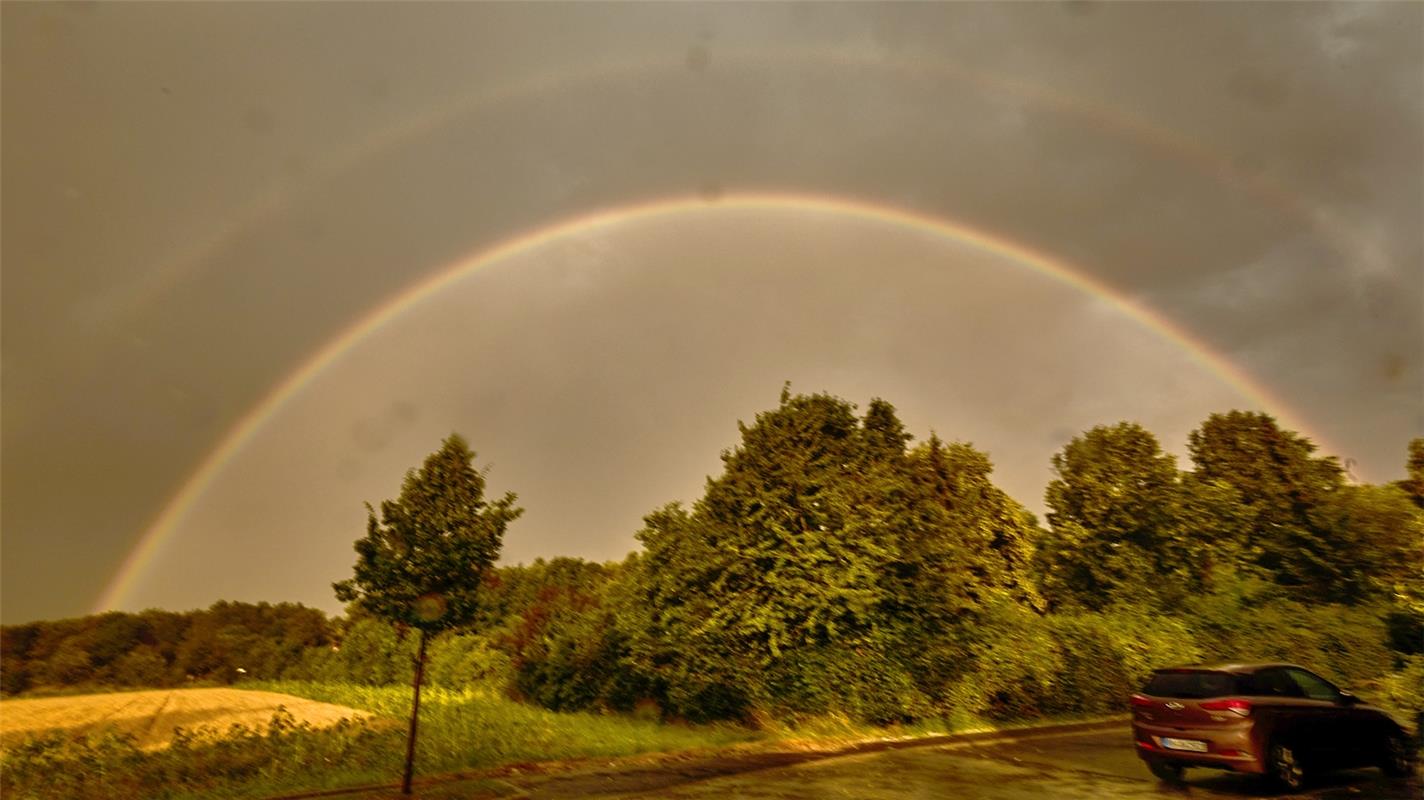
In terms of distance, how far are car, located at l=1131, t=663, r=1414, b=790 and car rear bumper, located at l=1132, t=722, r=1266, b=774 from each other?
0.01 m

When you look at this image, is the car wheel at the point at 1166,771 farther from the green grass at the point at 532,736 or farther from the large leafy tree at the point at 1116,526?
the large leafy tree at the point at 1116,526

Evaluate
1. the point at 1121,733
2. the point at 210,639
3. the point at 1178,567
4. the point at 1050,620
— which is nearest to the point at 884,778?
the point at 1121,733

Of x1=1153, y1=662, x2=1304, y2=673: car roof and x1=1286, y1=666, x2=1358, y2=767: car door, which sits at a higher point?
x1=1153, y1=662, x2=1304, y2=673: car roof

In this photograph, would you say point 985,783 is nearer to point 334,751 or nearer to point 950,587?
point 950,587

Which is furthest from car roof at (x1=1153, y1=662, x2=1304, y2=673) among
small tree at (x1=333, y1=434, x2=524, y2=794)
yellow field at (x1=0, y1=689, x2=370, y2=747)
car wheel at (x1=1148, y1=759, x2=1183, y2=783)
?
yellow field at (x1=0, y1=689, x2=370, y2=747)

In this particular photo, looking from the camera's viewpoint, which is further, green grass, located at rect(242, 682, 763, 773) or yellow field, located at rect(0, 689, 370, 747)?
yellow field, located at rect(0, 689, 370, 747)

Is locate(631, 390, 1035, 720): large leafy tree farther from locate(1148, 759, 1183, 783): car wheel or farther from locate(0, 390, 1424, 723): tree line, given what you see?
locate(1148, 759, 1183, 783): car wheel

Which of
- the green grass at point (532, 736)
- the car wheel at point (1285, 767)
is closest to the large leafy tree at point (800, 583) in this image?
the green grass at point (532, 736)

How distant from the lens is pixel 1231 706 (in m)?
10.2

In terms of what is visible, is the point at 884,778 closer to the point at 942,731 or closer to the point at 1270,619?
the point at 942,731

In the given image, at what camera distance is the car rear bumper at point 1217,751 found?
995 cm

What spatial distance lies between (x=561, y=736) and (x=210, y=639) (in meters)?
90.3

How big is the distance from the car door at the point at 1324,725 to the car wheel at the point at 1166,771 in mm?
1711

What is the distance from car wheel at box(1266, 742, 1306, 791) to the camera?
32.9 feet
